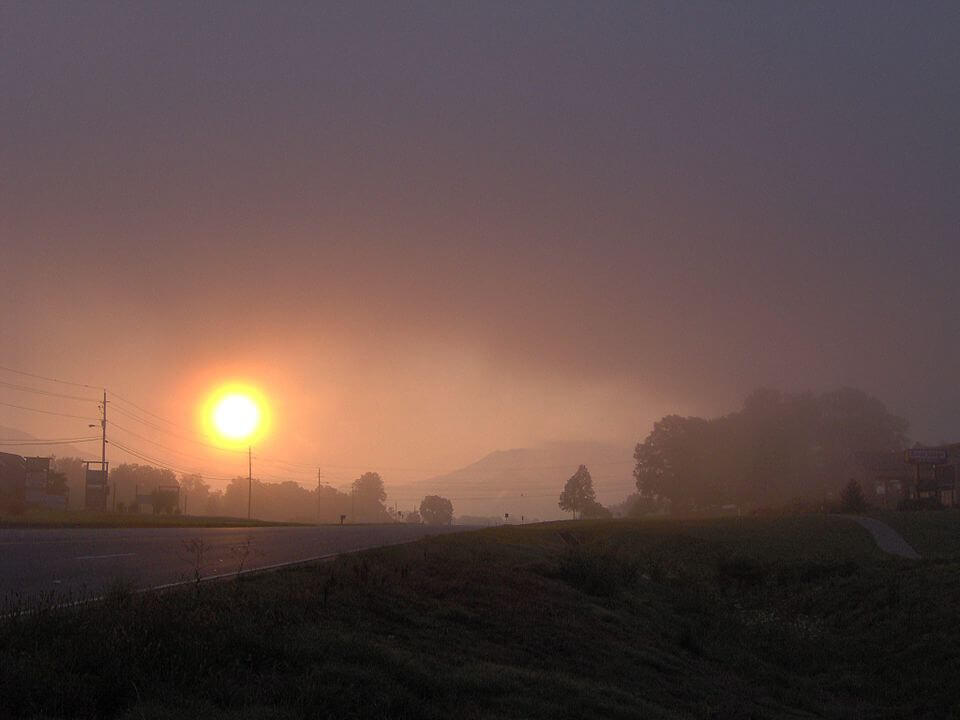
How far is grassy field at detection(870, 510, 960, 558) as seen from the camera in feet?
121

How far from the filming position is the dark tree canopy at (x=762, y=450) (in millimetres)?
116812

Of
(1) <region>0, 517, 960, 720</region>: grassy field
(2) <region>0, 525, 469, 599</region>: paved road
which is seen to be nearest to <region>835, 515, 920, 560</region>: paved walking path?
(1) <region>0, 517, 960, 720</region>: grassy field

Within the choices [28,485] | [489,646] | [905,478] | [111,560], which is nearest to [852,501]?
[905,478]

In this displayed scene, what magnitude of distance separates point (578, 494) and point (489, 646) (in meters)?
141

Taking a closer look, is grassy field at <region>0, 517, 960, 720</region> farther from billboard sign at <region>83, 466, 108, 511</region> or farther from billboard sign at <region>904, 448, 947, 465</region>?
billboard sign at <region>83, 466, 108, 511</region>

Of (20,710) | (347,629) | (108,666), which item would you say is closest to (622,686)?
(347,629)

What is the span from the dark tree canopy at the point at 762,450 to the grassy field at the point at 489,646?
3488 inches

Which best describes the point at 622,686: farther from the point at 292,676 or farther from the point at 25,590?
the point at 25,590

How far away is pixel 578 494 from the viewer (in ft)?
495

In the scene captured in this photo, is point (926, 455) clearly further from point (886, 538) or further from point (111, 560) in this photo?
point (111, 560)

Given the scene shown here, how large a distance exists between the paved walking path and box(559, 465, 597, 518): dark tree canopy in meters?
97.7

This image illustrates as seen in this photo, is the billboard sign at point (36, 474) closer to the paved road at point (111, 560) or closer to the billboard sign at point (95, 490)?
the billboard sign at point (95, 490)

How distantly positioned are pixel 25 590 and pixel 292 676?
5.69 metres

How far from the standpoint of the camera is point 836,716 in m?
15.9
